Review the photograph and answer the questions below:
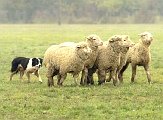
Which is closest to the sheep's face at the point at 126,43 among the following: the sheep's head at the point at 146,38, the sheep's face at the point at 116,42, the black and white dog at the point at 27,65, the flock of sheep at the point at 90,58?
the flock of sheep at the point at 90,58

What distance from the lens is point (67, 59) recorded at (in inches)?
631

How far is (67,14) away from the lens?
113m

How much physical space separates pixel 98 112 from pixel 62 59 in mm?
4253

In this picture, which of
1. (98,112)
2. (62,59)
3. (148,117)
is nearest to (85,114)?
(98,112)

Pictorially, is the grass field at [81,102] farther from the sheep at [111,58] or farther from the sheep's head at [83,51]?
the sheep's head at [83,51]

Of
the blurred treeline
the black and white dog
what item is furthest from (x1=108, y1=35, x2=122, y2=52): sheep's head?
the blurred treeline

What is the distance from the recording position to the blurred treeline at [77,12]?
112 metres

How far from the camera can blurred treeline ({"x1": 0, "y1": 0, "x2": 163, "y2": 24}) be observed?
11225 cm

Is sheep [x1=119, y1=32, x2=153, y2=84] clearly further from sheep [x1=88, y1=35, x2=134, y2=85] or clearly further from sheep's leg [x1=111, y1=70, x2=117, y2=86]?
sheep's leg [x1=111, y1=70, x2=117, y2=86]

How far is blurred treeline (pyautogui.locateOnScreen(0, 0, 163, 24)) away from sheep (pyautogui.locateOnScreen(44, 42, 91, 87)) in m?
93.3

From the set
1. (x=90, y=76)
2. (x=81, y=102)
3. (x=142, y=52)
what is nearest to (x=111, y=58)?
(x=90, y=76)

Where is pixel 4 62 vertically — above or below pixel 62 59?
below

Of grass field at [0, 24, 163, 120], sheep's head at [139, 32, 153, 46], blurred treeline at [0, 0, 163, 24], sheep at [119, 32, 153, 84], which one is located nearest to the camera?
grass field at [0, 24, 163, 120]

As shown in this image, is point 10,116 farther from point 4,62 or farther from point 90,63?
point 4,62
